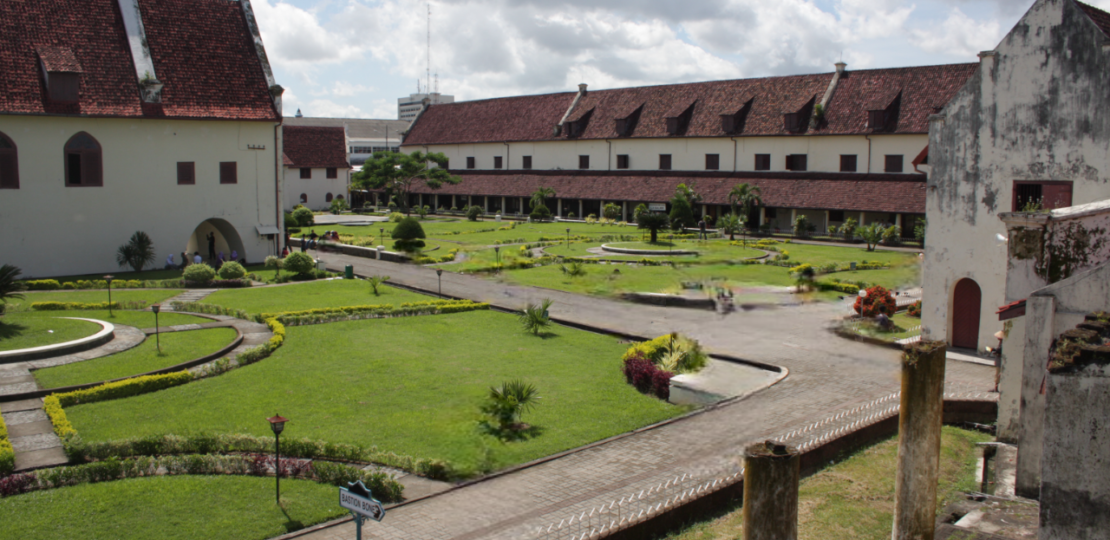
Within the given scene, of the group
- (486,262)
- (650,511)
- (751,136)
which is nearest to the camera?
(650,511)

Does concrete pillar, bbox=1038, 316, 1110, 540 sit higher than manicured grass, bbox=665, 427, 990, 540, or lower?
higher

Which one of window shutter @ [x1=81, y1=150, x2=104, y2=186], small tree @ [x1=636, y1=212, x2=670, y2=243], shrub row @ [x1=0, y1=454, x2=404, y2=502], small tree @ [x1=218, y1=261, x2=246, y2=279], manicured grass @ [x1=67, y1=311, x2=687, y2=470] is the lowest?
shrub row @ [x1=0, y1=454, x2=404, y2=502]

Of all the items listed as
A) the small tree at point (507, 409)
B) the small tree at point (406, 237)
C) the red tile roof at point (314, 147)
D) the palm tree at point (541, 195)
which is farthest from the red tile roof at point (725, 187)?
the small tree at point (507, 409)

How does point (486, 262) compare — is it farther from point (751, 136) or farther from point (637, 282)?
point (751, 136)

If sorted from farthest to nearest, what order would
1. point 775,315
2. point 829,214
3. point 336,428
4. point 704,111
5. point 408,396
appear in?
point 704,111
point 829,214
point 775,315
point 408,396
point 336,428

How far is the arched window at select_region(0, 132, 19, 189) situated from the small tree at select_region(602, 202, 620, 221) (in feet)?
114

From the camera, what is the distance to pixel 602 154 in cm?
6225

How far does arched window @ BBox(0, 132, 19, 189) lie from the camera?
97.2 feet

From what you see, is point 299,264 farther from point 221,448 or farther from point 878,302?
point 878,302

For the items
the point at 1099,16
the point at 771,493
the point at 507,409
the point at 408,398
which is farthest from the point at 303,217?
the point at 771,493

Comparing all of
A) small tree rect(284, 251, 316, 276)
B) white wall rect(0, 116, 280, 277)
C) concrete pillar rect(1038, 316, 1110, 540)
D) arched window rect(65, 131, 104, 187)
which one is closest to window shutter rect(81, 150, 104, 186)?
arched window rect(65, 131, 104, 187)

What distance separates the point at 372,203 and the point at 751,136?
3776 cm

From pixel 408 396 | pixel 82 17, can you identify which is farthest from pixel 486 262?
pixel 408 396

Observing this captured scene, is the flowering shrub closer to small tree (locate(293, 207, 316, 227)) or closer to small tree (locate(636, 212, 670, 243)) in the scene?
small tree (locate(636, 212, 670, 243))
